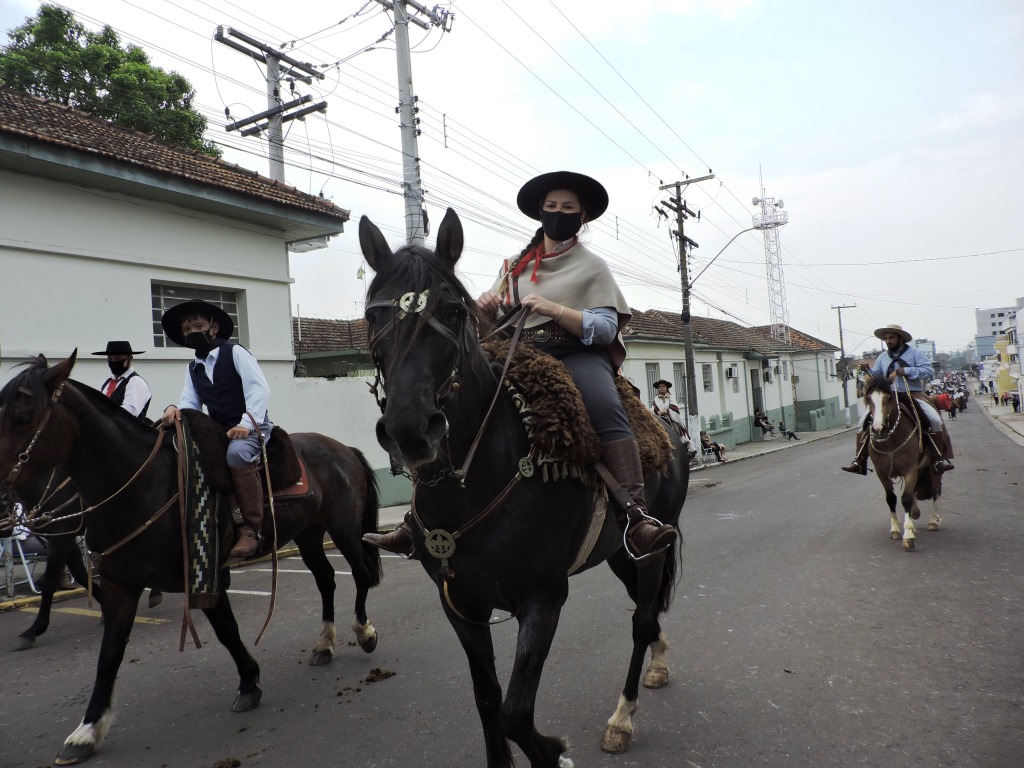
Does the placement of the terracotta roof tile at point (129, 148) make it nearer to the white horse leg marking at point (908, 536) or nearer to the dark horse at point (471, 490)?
the dark horse at point (471, 490)

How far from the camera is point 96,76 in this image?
1781cm

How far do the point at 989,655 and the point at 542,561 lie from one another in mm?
3445

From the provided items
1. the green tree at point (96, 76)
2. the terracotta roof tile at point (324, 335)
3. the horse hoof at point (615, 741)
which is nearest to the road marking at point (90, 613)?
the horse hoof at point (615, 741)

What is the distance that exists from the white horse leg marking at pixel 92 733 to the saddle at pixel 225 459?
52.8 inches

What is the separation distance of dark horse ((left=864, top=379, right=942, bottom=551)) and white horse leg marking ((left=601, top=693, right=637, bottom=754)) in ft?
19.4

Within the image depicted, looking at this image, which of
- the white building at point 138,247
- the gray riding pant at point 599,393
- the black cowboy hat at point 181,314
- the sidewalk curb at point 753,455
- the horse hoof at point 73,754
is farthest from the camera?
the sidewalk curb at point 753,455

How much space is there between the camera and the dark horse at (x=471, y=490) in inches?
82.5

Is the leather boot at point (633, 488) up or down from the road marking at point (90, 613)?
up

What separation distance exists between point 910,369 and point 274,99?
14.9 metres

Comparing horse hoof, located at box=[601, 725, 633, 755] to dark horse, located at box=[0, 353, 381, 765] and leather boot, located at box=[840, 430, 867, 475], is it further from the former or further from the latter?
leather boot, located at box=[840, 430, 867, 475]

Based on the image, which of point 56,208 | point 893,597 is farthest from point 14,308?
point 893,597

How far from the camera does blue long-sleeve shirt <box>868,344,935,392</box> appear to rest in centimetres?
820

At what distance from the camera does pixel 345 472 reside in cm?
547

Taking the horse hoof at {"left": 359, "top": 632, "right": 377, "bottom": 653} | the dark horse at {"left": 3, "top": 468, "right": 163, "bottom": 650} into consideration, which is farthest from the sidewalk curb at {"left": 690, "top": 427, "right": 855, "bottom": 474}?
the dark horse at {"left": 3, "top": 468, "right": 163, "bottom": 650}
